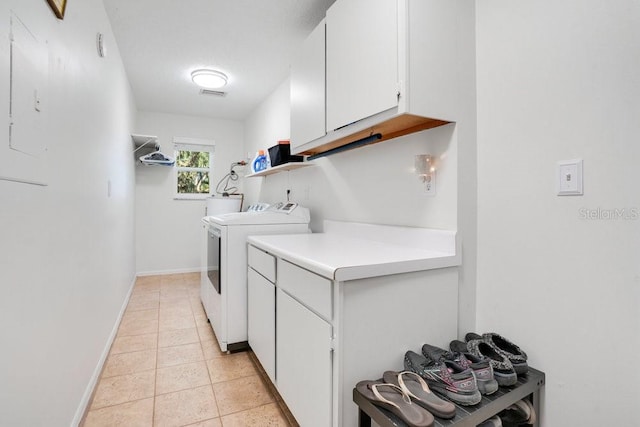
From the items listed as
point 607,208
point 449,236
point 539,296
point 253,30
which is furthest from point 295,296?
point 253,30

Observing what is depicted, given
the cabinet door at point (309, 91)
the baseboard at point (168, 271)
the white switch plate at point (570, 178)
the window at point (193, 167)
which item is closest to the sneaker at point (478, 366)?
the white switch plate at point (570, 178)

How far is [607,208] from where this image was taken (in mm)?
1031

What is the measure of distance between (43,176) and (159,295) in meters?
3.00

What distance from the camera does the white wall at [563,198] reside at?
100cm

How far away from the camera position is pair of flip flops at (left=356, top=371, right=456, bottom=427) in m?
0.91

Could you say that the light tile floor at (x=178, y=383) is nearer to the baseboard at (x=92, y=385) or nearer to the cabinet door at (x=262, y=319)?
the baseboard at (x=92, y=385)

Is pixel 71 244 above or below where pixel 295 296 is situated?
above

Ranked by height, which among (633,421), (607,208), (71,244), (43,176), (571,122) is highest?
(571,122)

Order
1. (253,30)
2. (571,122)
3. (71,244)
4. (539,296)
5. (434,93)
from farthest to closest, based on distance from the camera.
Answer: (253,30) < (71,244) < (434,93) < (539,296) < (571,122)

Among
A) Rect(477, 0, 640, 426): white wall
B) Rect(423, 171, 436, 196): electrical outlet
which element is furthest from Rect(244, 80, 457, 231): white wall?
Rect(477, 0, 640, 426): white wall

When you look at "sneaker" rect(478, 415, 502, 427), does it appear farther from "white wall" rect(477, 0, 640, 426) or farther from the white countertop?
the white countertop

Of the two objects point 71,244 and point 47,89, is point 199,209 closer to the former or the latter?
point 71,244

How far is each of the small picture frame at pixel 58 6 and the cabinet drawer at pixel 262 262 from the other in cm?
141

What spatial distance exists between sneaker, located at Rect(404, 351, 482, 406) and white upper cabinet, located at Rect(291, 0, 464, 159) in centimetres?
97
